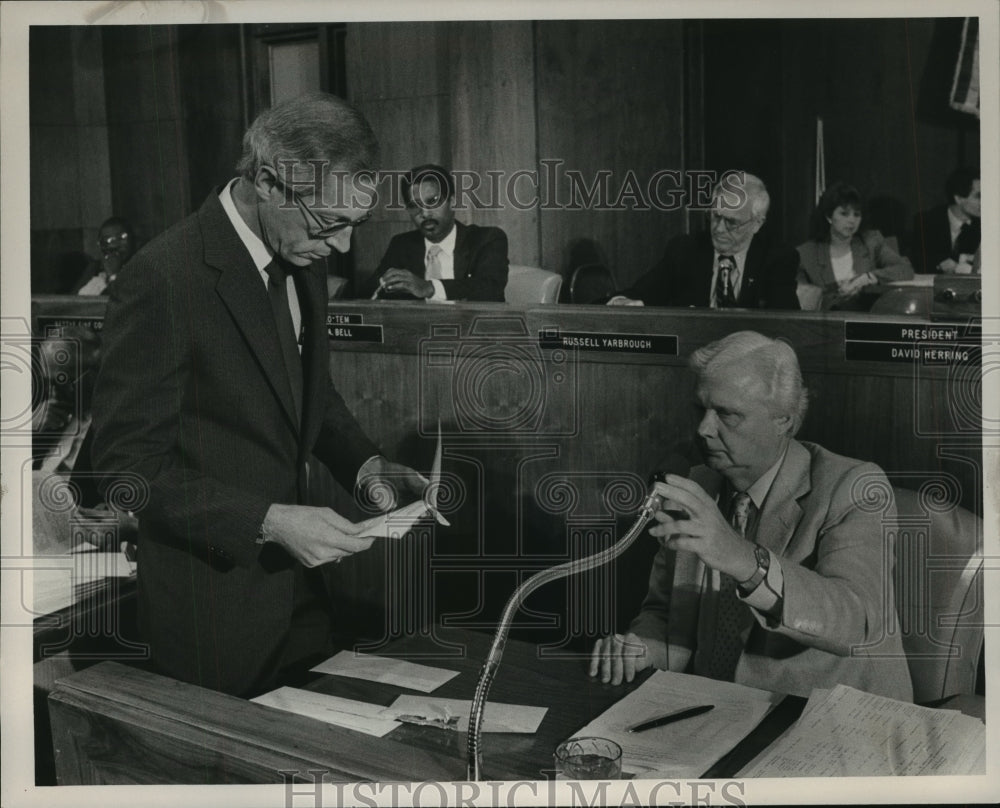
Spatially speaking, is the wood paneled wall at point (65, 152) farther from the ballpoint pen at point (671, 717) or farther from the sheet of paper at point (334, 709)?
the ballpoint pen at point (671, 717)

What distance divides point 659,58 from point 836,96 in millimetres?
411

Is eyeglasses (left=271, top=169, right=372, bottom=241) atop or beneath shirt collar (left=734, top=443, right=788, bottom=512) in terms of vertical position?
atop

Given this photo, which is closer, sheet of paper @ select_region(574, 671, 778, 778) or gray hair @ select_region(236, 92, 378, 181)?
sheet of paper @ select_region(574, 671, 778, 778)

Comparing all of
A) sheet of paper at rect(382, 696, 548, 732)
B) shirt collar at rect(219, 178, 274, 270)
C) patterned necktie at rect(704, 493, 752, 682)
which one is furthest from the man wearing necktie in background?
shirt collar at rect(219, 178, 274, 270)

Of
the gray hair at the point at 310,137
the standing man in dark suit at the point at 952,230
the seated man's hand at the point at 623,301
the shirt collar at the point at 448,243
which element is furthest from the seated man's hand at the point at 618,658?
the gray hair at the point at 310,137

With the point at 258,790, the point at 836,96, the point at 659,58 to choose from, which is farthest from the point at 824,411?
the point at 258,790

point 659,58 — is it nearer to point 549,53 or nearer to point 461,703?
point 549,53

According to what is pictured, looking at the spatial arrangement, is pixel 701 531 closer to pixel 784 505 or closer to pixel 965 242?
pixel 784 505

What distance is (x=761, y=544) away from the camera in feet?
7.59

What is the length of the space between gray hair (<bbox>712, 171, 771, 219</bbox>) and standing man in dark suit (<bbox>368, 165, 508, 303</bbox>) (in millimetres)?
531

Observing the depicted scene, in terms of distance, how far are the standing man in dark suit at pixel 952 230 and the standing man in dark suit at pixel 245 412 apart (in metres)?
1.28

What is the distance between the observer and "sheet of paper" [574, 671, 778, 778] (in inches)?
77.0

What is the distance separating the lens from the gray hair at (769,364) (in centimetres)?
235

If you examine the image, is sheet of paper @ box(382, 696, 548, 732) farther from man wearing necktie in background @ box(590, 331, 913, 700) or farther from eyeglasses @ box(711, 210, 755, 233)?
eyeglasses @ box(711, 210, 755, 233)
